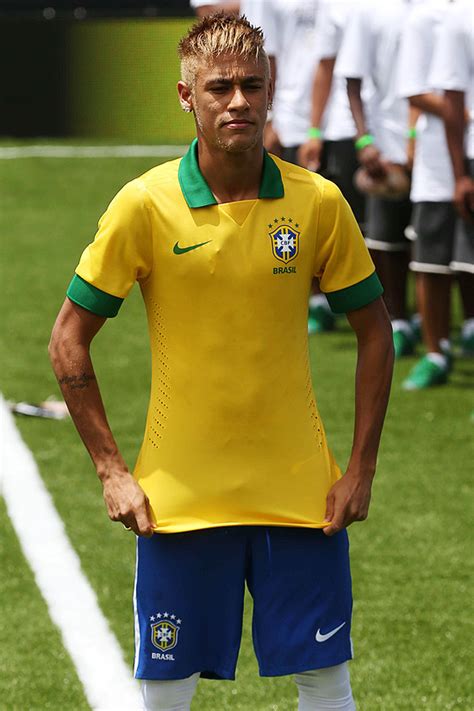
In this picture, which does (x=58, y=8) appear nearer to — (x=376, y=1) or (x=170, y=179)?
(x=376, y=1)

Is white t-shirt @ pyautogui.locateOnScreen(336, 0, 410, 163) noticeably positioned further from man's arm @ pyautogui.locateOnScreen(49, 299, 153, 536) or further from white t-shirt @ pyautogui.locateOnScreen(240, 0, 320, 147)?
man's arm @ pyautogui.locateOnScreen(49, 299, 153, 536)

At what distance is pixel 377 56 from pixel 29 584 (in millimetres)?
5096

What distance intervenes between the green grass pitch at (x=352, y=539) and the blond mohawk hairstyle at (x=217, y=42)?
2217mm

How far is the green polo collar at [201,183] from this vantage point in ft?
11.5

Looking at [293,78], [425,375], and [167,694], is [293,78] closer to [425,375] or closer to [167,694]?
[425,375]

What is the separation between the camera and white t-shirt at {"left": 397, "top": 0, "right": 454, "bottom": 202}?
842cm

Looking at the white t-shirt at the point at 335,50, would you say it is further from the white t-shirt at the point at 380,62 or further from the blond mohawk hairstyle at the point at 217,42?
the blond mohawk hairstyle at the point at 217,42

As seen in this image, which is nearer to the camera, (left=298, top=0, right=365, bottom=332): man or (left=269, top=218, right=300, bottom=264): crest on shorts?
(left=269, top=218, right=300, bottom=264): crest on shorts

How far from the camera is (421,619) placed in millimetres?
5449

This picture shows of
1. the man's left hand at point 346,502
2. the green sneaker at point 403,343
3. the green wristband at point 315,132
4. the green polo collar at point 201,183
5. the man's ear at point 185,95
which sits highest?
the man's ear at point 185,95

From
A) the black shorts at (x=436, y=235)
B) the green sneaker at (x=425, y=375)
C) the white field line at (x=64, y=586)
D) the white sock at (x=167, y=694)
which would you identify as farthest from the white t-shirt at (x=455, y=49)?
the white sock at (x=167, y=694)

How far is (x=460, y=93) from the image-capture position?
809 cm

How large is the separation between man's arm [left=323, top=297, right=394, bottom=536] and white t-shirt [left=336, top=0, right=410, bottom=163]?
19.3 feet

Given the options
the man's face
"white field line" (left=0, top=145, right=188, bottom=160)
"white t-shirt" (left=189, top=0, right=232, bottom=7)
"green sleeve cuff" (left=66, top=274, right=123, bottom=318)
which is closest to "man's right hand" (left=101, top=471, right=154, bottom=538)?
"green sleeve cuff" (left=66, top=274, right=123, bottom=318)
